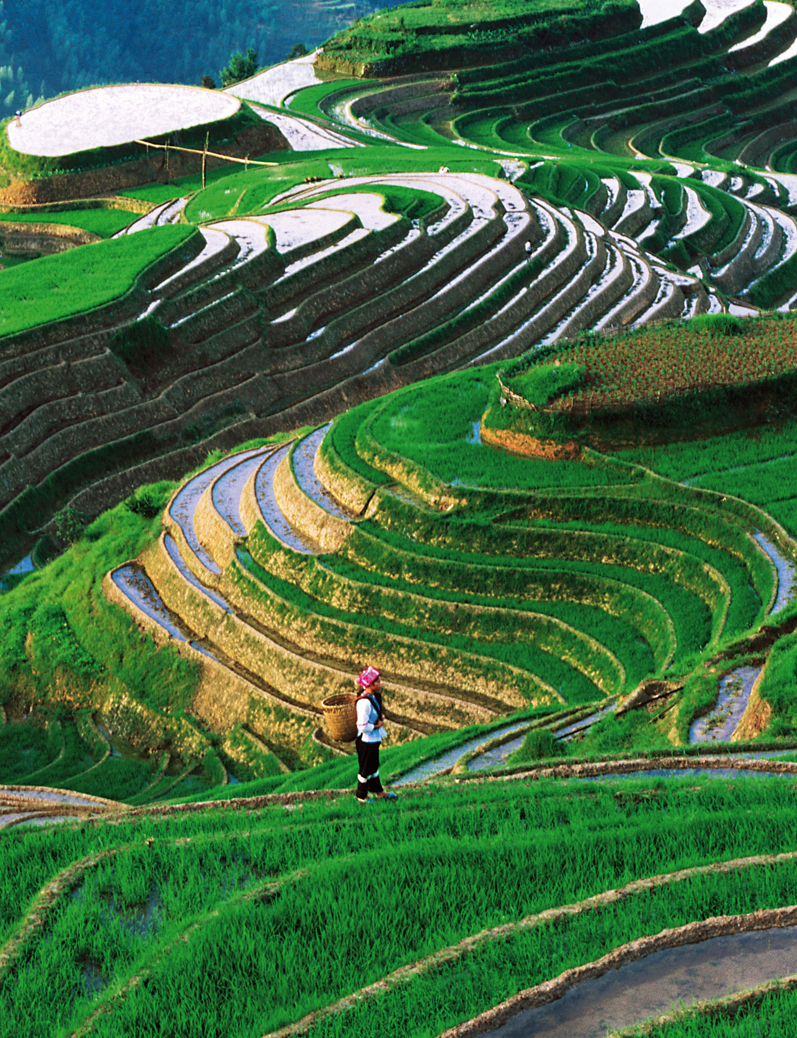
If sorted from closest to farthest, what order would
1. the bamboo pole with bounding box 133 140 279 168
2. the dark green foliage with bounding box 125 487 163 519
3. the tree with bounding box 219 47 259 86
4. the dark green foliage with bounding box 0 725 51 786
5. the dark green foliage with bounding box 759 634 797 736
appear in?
the dark green foliage with bounding box 759 634 797 736, the dark green foliage with bounding box 0 725 51 786, the dark green foliage with bounding box 125 487 163 519, the bamboo pole with bounding box 133 140 279 168, the tree with bounding box 219 47 259 86

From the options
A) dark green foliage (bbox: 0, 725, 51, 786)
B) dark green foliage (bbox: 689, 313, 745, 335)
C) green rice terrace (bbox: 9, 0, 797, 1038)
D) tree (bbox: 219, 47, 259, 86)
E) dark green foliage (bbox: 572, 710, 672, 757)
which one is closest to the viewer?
green rice terrace (bbox: 9, 0, 797, 1038)

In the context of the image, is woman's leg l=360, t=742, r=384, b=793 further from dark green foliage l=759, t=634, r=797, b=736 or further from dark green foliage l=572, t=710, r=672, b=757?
dark green foliage l=759, t=634, r=797, b=736

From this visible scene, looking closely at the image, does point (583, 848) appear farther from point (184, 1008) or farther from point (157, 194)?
point (157, 194)

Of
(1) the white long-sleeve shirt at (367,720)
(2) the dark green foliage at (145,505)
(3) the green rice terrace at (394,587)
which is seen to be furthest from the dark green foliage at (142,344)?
(1) the white long-sleeve shirt at (367,720)

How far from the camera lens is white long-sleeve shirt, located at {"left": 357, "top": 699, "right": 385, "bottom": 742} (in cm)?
869

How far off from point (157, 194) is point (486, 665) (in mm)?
37222

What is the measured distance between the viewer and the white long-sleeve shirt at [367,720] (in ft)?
28.5

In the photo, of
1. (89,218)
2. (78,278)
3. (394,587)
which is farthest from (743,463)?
(89,218)

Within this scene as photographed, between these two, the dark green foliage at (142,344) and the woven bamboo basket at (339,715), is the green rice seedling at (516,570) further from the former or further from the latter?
the dark green foliage at (142,344)

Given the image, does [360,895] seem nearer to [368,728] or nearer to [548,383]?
[368,728]

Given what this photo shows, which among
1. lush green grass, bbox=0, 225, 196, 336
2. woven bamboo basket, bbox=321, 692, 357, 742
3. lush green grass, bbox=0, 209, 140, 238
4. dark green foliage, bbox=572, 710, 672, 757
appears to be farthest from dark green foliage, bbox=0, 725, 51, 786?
lush green grass, bbox=0, 209, 140, 238

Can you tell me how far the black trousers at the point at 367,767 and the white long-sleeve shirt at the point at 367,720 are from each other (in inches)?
2.4

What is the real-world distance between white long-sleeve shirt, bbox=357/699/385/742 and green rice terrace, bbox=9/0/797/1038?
2.26 feet

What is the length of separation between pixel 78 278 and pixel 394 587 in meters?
19.1
